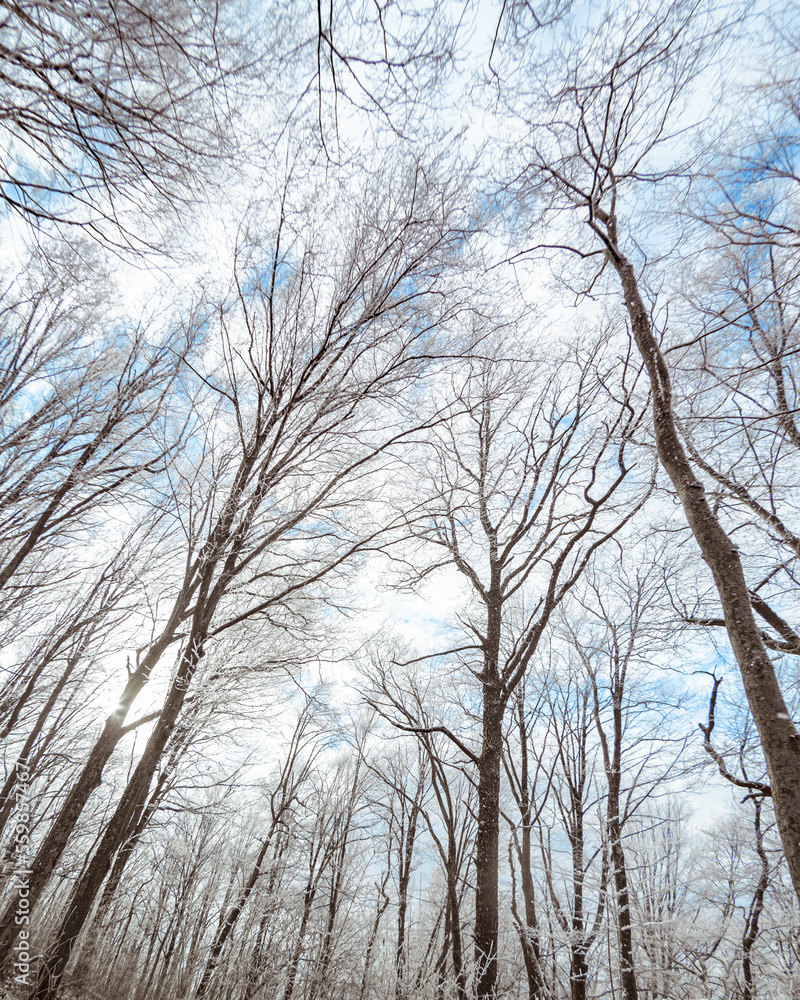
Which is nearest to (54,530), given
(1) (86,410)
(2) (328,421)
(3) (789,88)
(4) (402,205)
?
(1) (86,410)

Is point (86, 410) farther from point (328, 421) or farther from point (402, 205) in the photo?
point (402, 205)

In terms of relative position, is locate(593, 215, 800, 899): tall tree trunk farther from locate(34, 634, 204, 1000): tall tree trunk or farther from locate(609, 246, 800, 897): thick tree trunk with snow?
locate(34, 634, 204, 1000): tall tree trunk

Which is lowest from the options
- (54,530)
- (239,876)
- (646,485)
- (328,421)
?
(239,876)

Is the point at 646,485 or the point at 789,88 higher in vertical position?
the point at 789,88

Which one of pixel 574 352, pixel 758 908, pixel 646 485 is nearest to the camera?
pixel 646 485

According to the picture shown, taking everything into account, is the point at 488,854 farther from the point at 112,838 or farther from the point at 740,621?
the point at 740,621

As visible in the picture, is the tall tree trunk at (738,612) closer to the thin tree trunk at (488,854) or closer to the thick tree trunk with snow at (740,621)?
the thick tree trunk with snow at (740,621)

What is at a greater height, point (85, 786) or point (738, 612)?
point (738, 612)

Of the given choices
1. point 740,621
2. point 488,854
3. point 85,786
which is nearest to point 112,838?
point 85,786

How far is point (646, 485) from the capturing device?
17.3 ft

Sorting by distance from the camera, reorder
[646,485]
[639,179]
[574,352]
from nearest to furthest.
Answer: [639,179] → [646,485] → [574,352]

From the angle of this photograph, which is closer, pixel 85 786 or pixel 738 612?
pixel 738 612

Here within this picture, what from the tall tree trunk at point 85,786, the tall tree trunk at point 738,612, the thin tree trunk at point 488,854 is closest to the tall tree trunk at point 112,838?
the tall tree trunk at point 85,786

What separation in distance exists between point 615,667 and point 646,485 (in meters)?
6.08
